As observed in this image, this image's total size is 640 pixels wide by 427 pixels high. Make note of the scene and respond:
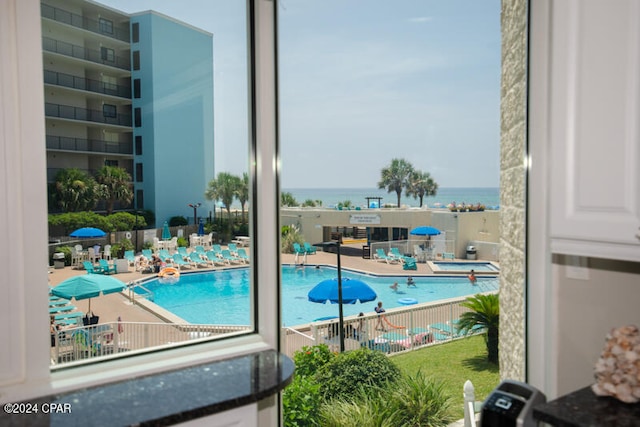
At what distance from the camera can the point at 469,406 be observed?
3.14 meters

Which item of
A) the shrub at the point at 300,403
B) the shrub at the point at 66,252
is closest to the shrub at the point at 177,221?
the shrub at the point at 66,252

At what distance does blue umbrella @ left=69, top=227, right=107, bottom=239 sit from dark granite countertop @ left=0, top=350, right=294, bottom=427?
57 centimetres

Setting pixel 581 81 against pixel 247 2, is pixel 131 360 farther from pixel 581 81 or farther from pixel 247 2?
pixel 581 81

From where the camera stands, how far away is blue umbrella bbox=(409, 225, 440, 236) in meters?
3.19

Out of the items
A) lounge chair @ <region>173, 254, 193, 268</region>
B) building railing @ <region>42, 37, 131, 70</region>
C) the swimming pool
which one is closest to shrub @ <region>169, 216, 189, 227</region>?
lounge chair @ <region>173, 254, 193, 268</region>

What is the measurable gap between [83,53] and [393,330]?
315 cm

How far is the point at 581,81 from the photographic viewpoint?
173 cm

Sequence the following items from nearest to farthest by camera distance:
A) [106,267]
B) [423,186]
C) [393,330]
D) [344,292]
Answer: [106,267], [423,186], [344,292], [393,330]

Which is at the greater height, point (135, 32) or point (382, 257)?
point (135, 32)

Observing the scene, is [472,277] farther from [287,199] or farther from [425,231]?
[287,199]

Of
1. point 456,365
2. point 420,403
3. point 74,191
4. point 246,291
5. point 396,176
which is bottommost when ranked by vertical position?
point 420,403

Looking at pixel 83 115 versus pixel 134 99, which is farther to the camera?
pixel 134 99

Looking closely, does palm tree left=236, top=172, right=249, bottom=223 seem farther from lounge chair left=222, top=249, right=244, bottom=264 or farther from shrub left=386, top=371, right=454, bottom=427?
shrub left=386, top=371, right=454, bottom=427

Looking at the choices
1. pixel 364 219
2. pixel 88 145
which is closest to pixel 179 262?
pixel 88 145
